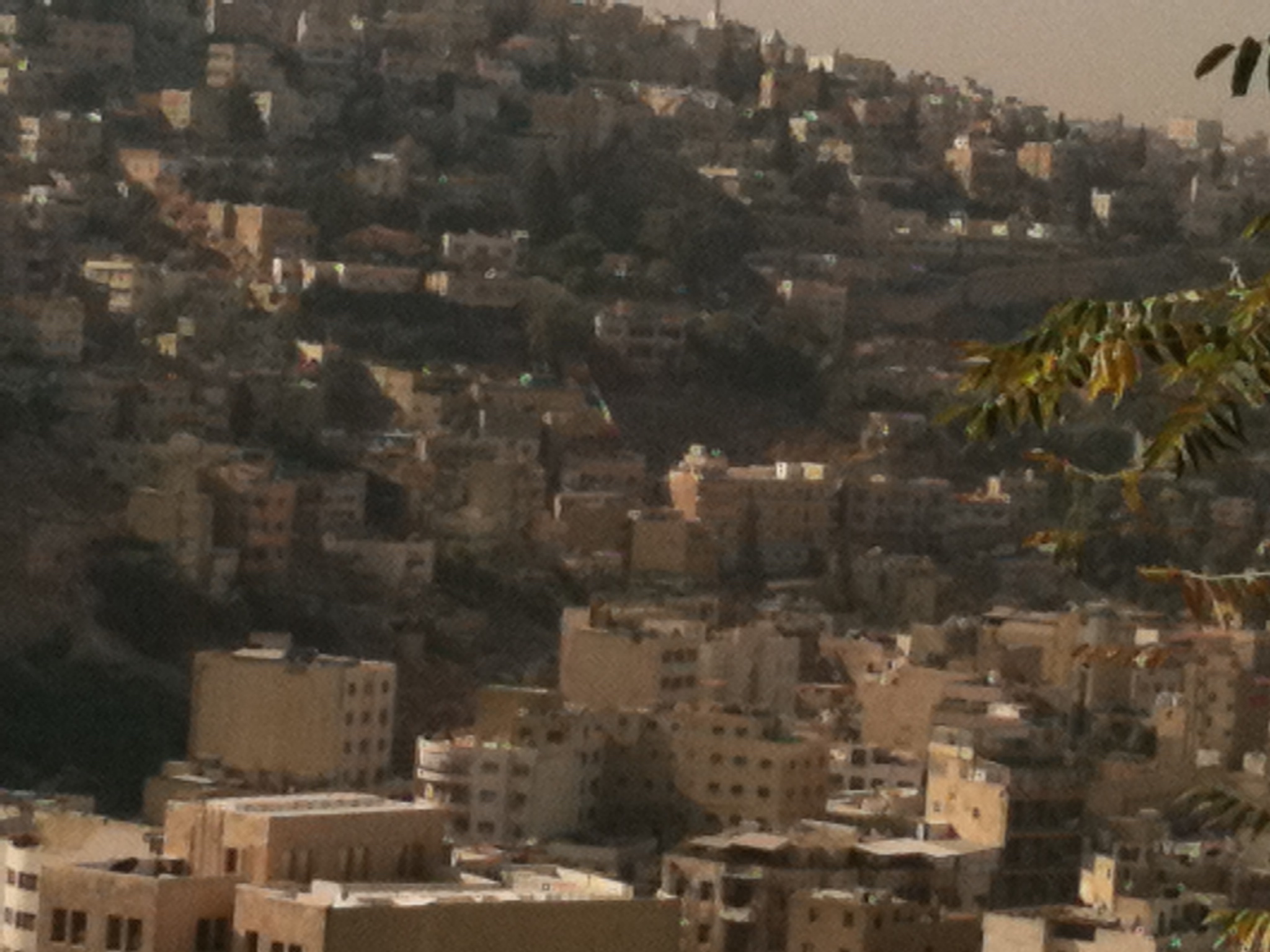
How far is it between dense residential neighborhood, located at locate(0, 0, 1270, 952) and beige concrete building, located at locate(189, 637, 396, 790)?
42 millimetres

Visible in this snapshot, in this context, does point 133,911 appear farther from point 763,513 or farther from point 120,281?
point 120,281

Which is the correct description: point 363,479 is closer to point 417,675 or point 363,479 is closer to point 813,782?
point 417,675

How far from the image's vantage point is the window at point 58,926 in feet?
51.3

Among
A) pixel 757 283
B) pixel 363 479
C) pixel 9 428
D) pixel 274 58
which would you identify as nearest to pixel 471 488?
pixel 363 479

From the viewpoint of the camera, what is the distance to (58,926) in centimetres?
1565

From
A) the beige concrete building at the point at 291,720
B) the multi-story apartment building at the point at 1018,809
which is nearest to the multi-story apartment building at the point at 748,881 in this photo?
the multi-story apartment building at the point at 1018,809

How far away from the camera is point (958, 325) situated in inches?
1978

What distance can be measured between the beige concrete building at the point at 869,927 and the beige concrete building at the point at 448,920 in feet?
19.2

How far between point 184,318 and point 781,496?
6522 millimetres

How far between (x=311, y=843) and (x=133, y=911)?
3.50 feet

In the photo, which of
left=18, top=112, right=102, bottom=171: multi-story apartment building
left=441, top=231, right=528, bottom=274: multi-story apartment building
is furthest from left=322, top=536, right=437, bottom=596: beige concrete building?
left=18, top=112, right=102, bottom=171: multi-story apartment building

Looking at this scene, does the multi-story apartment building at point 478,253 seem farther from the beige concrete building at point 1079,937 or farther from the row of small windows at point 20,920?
the row of small windows at point 20,920

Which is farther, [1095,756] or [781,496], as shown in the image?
[781,496]

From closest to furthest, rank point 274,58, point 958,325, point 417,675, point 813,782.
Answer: point 813,782 → point 417,675 → point 958,325 → point 274,58
